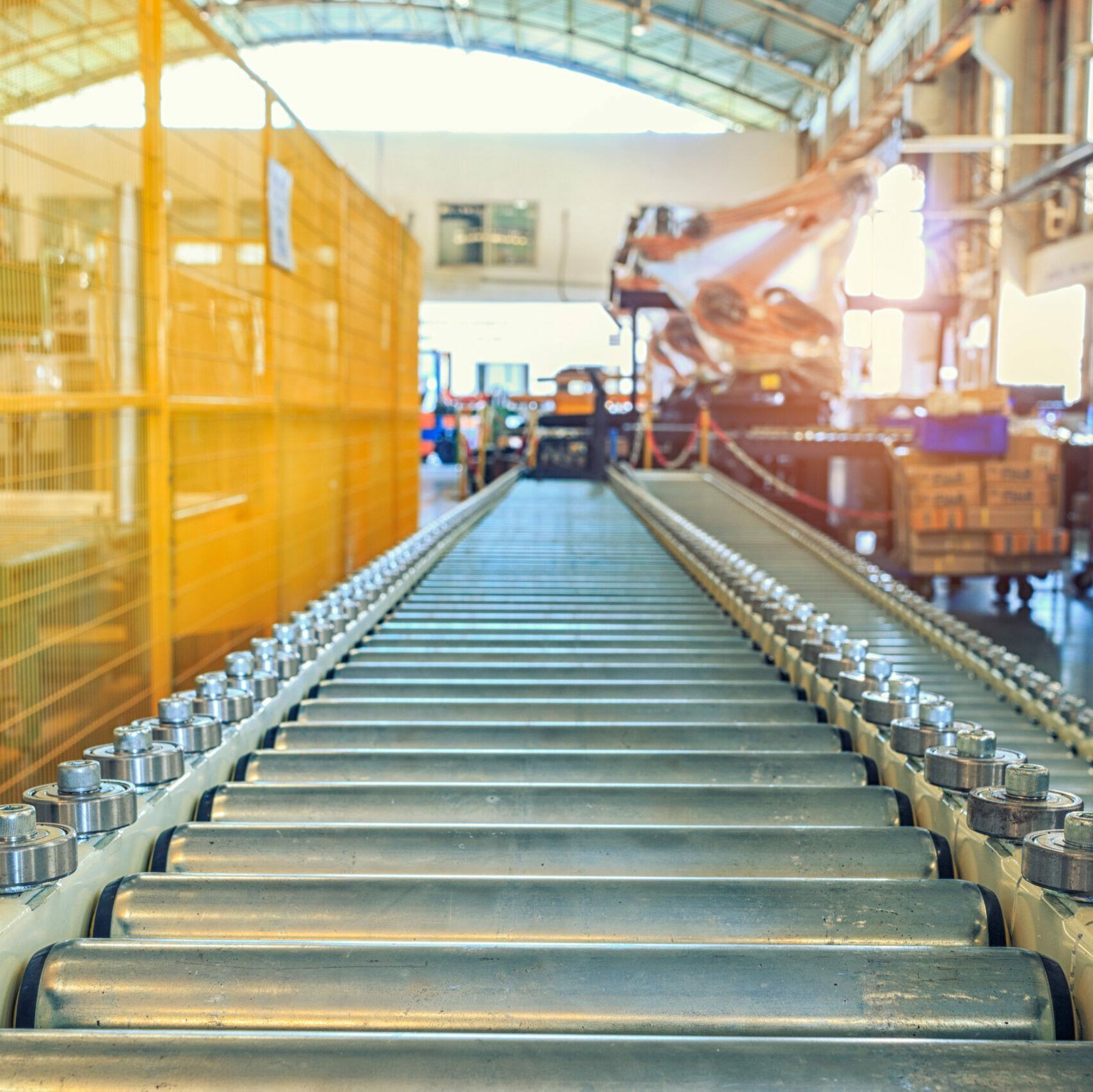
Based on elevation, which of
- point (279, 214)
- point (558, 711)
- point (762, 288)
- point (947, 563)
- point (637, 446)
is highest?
point (762, 288)

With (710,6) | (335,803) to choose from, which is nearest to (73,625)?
(335,803)

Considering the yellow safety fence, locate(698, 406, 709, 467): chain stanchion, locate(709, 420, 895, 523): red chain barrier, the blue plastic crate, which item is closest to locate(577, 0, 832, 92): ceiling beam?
locate(709, 420, 895, 523): red chain barrier

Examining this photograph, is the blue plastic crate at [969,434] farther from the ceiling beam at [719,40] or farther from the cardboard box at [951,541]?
the ceiling beam at [719,40]

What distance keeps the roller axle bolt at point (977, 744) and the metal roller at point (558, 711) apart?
89cm

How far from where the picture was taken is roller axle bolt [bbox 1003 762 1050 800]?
1413 mm

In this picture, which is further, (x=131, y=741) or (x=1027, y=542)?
(x=1027, y=542)

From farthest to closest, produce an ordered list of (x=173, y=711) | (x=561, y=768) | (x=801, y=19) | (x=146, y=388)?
1. (x=801, y=19)
2. (x=146, y=388)
3. (x=561, y=768)
4. (x=173, y=711)

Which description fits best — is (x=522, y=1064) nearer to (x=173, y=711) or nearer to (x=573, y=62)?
(x=173, y=711)

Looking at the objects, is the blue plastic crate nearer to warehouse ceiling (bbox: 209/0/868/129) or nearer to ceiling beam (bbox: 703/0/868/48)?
ceiling beam (bbox: 703/0/868/48)

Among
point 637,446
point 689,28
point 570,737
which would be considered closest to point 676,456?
point 637,446

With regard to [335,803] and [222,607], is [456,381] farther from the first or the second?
[335,803]

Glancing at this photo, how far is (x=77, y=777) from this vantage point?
4.74ft

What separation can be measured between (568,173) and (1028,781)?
2580 cm

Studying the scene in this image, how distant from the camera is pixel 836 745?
2314mm
